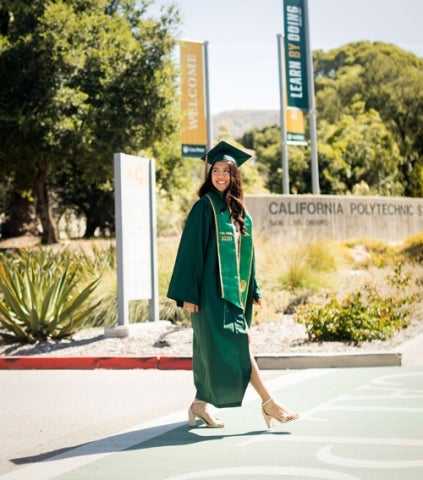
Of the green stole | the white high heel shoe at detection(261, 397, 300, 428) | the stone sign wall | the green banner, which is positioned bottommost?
the white high heel shoe at detection(261, 397, 300, 428)

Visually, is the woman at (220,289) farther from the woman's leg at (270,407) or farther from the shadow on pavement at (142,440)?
the shadow on pavement at (142,440)

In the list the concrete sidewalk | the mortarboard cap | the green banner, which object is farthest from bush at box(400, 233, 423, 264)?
the mortarboard cap

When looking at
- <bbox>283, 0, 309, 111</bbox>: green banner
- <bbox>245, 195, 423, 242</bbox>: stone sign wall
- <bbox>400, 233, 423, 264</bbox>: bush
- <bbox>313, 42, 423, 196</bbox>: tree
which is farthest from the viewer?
<bbox>313, 42, 423, 196</bbox>: tree

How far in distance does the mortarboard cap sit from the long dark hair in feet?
0.20

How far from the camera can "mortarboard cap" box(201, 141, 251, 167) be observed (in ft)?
21.2

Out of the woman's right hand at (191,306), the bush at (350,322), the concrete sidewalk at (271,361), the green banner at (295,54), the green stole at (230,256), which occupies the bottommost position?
the concrete sidewalk at (271,361)

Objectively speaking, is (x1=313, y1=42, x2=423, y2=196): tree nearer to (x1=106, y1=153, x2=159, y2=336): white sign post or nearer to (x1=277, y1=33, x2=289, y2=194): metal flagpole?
(x1=277, y1=33, x2=289, y2=194): metal flagpole

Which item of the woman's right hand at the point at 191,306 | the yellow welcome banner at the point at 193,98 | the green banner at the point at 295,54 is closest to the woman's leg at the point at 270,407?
the woman's right hand at the point at 191,306

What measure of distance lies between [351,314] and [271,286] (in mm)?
4090

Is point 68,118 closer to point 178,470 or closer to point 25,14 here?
point 25,14

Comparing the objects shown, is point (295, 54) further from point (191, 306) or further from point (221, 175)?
point (191, 306)

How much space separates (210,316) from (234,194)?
2.95 feet

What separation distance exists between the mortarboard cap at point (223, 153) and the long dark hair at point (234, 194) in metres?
0.06

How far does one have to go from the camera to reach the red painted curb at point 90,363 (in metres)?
10.7
